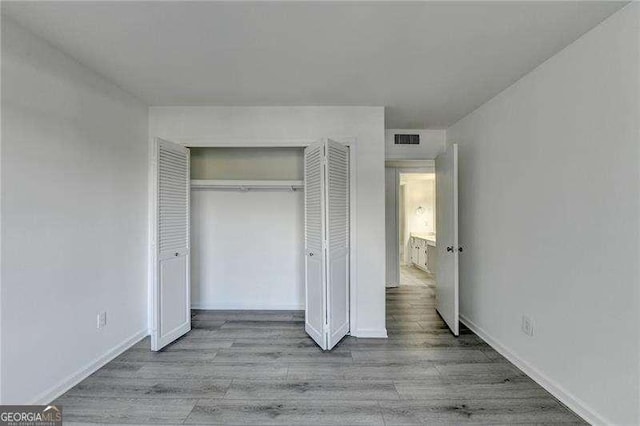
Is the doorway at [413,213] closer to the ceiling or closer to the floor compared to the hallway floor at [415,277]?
closer to the ceiling

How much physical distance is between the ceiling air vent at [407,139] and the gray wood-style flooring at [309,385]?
248cm

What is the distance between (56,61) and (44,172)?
0.83m

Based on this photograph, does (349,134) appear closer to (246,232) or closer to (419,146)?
(419,146)

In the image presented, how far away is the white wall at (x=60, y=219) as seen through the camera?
1911 mm

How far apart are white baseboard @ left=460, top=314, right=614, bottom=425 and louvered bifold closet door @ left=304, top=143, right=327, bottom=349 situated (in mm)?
1650

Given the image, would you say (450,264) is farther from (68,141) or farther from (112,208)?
(68,141)

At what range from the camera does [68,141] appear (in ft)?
7.63

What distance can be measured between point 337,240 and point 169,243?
1.69 m

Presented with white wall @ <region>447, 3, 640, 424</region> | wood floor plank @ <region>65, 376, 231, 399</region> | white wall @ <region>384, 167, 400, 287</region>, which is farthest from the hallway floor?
wood floor plank @ <region>65, 376, 231, 399</region>

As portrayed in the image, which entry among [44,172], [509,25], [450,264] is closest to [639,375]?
[450,264]

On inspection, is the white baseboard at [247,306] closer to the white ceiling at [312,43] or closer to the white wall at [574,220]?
the white wall at [574,220]

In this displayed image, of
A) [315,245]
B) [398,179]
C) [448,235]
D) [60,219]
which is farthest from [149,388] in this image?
[398,179]

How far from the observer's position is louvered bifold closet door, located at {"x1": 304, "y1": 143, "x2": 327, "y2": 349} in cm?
298

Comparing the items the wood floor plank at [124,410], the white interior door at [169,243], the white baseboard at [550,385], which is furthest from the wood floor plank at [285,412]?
the white baseboard at [550,385]
